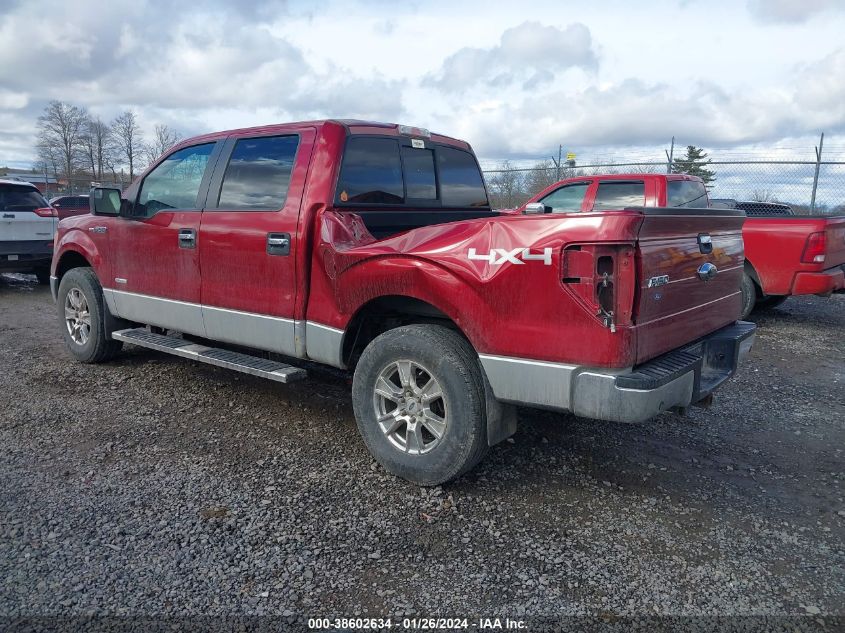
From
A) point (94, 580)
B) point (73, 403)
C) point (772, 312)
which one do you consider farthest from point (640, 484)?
point (772, 312)

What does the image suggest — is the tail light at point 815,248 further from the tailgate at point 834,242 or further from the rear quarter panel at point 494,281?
the rear quarter panel at point 494,281

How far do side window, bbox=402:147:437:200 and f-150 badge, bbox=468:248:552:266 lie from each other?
5.15ft

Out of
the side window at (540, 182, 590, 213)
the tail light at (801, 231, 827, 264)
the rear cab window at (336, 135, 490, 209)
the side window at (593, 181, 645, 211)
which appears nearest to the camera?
the rear cab window at (336, 135, 490, 209)

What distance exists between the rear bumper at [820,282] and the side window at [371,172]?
548cm

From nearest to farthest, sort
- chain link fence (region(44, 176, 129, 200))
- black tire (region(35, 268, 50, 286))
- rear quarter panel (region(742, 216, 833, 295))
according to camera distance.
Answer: rear quarter panel (region(742, 216, 833, 295))
black tire (region(35, 268, 50, 286))
chain link fence (region(44, 176, 129, 200))

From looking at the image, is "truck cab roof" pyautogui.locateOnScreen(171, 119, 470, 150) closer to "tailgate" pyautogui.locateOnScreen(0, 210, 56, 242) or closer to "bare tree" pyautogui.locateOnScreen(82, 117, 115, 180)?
"tailgate" pyautogui.locateOnScreen(0, 210, 56, 242)

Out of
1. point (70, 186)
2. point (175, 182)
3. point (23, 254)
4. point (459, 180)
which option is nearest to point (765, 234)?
point (459, 180)

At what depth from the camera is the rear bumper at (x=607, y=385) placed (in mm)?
2895

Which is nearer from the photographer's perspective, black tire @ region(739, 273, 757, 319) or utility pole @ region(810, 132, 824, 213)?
black tire @ region(739, 273, 757, 319)

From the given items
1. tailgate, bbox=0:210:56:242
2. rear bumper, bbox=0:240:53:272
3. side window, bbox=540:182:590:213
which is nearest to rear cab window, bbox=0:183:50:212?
tailgate, bbox=0:210:56:242

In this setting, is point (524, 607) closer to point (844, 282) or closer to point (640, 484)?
point (640, 484)

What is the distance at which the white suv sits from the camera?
33.4ft

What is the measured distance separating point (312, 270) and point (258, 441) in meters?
1.19

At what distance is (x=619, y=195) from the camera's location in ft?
25.9
